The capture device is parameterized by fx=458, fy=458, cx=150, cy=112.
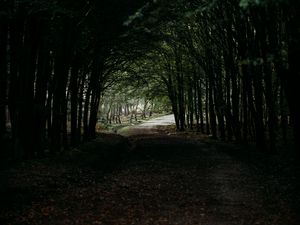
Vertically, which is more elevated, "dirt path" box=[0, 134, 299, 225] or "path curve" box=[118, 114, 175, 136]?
"path curve" box=[118, 114, 175, 136]

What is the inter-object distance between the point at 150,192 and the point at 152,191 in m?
0.18

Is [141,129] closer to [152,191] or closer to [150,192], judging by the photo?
[152,191]

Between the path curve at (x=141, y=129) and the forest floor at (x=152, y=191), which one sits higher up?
the path curve at (x=141, y=129)

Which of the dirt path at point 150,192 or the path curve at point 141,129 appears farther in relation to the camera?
the path curve at point 141,129

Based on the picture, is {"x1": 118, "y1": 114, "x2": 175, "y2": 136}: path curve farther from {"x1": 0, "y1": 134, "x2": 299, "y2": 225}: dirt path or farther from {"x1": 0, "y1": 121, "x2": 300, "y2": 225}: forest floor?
{"x1": 0, "y1": 134, "x2": 299, "y2": 225}: dirt path

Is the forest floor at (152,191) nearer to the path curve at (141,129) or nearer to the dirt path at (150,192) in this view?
the dirt path at (150,192)

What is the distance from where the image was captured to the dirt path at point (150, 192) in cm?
1096

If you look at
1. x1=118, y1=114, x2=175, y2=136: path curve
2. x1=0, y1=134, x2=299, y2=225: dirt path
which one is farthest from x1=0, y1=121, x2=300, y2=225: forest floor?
x1=118, y1=114, x2=175, y2=136: path curve

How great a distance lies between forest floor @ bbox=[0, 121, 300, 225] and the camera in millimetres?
10969

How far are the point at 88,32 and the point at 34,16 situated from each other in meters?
5.92

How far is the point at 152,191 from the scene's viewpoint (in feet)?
47.7

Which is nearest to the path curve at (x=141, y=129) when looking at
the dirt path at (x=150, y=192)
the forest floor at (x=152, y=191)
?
the forest floor at (x=152, y=191)

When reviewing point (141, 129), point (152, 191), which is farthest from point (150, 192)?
point (141, 129)

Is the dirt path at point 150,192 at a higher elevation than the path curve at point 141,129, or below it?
below
